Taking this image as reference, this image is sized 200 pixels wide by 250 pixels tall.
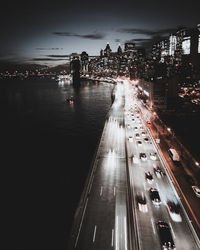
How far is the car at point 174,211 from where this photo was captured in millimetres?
14769

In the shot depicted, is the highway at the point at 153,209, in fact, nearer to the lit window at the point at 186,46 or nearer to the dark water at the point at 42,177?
the dark water at the point at 42,177

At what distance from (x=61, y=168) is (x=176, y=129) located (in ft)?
98.4

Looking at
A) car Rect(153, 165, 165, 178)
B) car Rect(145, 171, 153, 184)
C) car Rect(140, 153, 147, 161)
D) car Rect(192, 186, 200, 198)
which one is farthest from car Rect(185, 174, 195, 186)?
car Rect(140, 153, 147, 161)

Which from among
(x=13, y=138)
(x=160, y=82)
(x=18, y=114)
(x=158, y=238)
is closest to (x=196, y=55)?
(x=160, y=82)

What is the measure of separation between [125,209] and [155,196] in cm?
337

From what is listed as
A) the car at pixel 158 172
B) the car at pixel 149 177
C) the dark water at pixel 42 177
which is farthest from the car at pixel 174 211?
→ the dark water at pixel 42 177

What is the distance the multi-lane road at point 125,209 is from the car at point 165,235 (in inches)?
15.7

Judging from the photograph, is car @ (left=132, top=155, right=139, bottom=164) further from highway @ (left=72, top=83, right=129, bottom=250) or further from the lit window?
the lit window

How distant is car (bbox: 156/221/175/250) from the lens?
1243cm

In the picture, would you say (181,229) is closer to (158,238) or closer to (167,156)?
(158,238)

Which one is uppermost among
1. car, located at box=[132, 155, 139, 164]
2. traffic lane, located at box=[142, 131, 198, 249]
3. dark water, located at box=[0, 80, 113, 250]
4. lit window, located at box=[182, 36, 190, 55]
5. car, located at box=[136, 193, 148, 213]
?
lit window, located at box=[182, 36, 190, 55]

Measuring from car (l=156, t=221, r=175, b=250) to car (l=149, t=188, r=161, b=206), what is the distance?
2378mm

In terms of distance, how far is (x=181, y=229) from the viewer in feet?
45.9

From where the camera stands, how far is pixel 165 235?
13.0 meters
